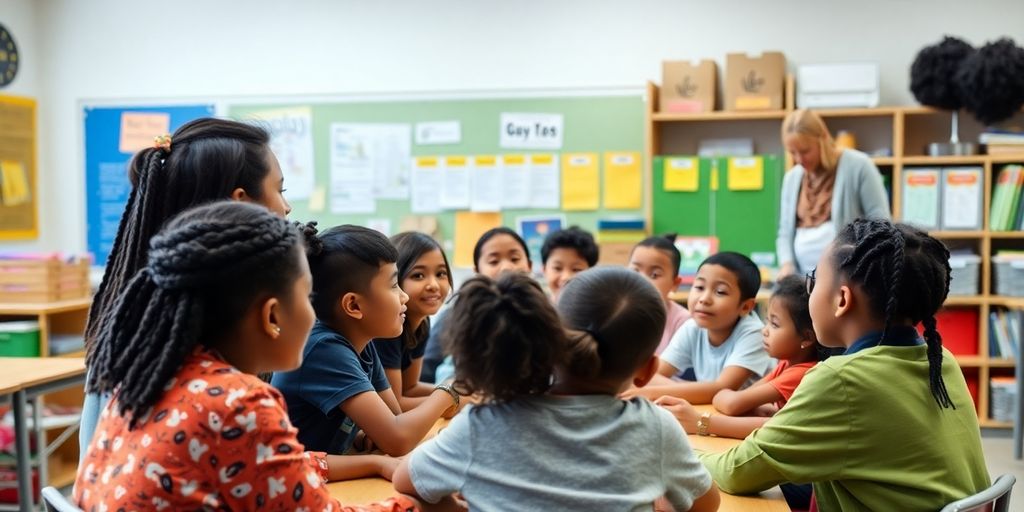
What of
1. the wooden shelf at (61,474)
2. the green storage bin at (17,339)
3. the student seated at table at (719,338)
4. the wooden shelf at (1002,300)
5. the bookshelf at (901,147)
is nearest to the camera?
the student seated at table at (719,338)

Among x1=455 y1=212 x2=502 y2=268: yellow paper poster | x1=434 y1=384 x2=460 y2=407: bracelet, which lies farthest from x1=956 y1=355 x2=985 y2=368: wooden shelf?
x1=434 y1=384 x2=460 y2=407: bracelet

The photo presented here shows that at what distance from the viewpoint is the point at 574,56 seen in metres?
5.29

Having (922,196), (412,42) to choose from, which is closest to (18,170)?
(412,42)

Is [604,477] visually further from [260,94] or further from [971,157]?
[260,94]

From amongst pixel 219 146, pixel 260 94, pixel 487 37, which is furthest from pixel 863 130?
pixel 219 146

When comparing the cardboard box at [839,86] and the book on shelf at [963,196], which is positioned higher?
the cardboard box at [839,86]

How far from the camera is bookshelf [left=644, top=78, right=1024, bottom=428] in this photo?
4.78 meters

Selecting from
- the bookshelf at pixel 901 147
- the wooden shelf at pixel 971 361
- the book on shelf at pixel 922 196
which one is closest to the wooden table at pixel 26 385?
the bookshelf at pixel 901 147

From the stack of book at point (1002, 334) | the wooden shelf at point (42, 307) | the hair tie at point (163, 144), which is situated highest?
the hair tie at point (163, 144)

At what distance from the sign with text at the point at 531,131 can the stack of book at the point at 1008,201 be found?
92.4 inches

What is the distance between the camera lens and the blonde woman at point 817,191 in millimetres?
3789

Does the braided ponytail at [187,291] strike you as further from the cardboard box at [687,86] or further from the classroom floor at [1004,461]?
the cardboard box at [687,86]

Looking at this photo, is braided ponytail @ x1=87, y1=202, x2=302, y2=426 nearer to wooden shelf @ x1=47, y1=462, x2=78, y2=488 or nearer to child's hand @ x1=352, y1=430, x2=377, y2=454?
child's hand @ x1=352, y1=430, x2=377, y2=454

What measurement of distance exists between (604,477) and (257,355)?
47 centimetres
